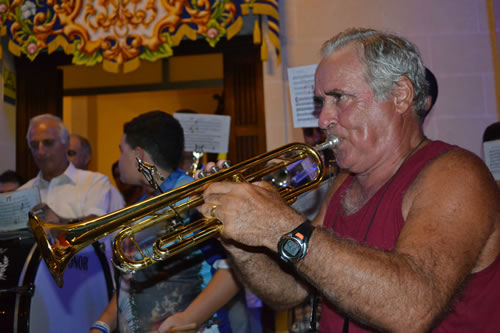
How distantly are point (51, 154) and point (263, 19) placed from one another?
216 cm

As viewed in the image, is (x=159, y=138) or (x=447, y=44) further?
(x=447, y=44)

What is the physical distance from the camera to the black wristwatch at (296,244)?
1206 millimetres

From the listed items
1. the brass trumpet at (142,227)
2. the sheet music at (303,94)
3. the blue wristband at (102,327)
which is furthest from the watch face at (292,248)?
the sheet music at (303,94)

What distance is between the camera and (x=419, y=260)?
1.16m

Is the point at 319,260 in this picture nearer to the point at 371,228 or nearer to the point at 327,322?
the point at 371,228

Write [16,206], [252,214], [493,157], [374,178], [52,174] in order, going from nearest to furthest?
1. [252,214]
2. [374,178]
3. [16,206]
4. [493,157]
5. [52,174]

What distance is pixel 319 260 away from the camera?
47.2 inches

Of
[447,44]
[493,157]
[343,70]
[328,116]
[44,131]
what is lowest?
[493,157]

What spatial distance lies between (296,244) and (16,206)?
205 cm

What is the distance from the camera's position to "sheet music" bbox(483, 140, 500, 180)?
274cm

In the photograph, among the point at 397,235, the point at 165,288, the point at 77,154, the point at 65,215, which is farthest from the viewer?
the point at 77,154

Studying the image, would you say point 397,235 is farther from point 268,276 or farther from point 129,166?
point 129,166

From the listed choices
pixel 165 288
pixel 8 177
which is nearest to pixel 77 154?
pixel 8 177

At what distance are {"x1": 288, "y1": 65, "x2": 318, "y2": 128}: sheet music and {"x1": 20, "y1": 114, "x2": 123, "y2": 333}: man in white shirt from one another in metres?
1.57
